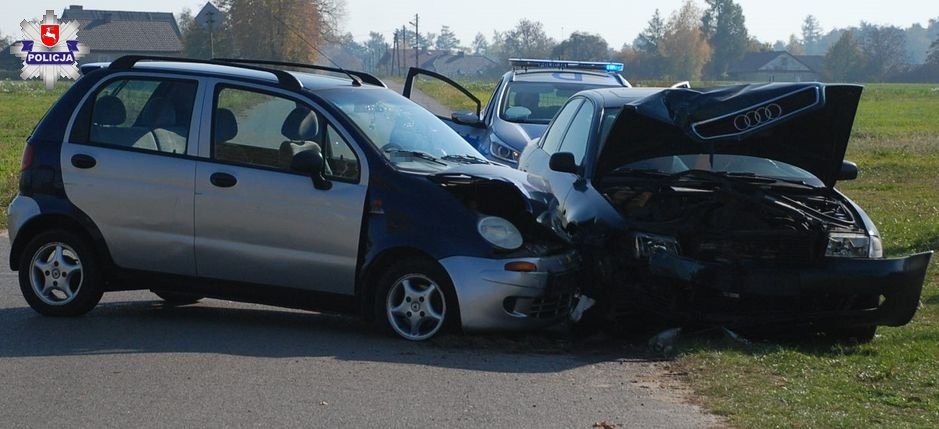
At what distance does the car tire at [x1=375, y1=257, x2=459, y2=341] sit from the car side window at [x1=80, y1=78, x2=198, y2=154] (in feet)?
5.56

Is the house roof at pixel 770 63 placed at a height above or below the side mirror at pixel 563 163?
below

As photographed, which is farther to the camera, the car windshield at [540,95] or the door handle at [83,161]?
the car windshield at [540,95]

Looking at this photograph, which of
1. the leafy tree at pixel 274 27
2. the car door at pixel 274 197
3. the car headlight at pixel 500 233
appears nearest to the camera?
the car headlight at pixel 500 233

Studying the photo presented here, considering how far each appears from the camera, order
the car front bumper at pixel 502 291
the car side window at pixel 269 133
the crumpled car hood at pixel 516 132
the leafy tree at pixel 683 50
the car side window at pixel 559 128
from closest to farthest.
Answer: the car front bumper at pixel 502 291, the car side window at pixel 269 133, the car side window at pixel 559 128, the crumpled car hood at pixel 516 132, the leafy tree at pixel 683 50

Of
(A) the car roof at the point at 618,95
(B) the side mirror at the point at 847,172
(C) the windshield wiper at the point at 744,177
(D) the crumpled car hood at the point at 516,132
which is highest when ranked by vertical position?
(A) the car roof at the point at 618,95

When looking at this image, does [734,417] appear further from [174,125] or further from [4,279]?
[4,279]

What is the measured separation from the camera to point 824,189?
9211 millimetres

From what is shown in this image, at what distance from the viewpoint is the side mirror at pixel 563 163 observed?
31.4ft

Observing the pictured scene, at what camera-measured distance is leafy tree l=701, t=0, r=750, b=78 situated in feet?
424

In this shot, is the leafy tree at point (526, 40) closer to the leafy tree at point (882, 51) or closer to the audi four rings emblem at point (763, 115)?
the leafy tree at point (882, 51)

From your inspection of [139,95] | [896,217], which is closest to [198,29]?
[896,217]

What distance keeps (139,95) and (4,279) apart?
278 centimetres

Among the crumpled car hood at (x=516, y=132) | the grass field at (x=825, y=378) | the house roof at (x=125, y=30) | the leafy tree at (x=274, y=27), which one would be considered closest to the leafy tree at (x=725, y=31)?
the house roof at (x=125, y=30)

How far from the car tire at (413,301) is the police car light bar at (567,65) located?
984cm
